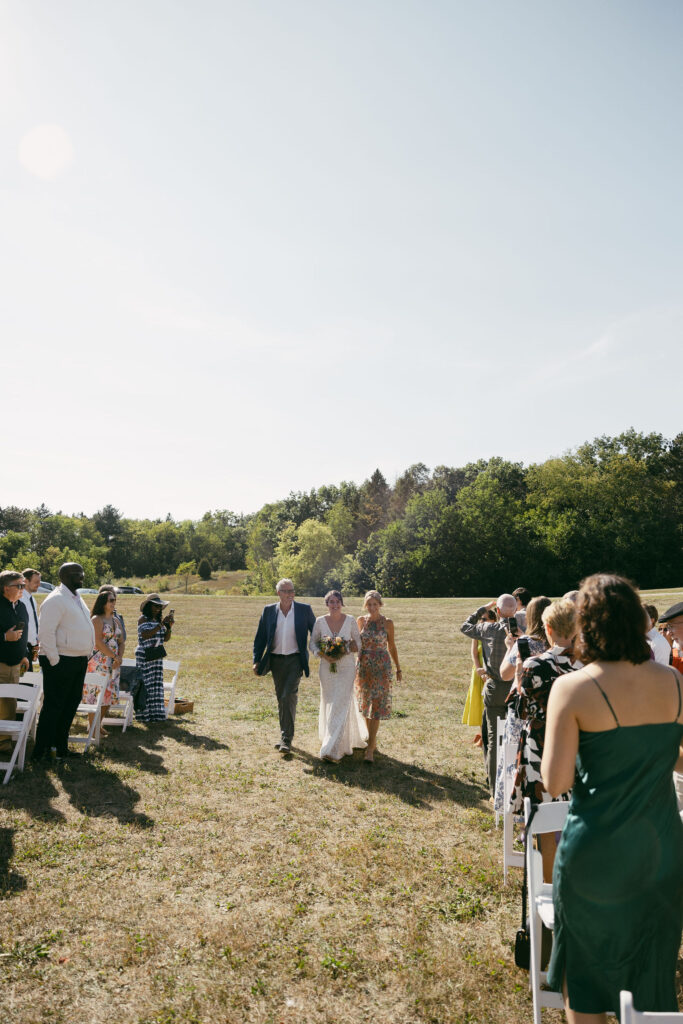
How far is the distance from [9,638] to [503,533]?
→ 5453cm

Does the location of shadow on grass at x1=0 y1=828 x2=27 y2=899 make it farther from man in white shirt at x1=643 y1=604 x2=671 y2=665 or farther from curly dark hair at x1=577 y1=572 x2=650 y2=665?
man in white shirt at x1=643 y1=604 x2=671 y2=665

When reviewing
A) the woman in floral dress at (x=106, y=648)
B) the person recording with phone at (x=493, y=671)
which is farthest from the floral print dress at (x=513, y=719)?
the woman in floral dress at (x=106, y=648)

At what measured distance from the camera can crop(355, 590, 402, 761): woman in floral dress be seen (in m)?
8.40

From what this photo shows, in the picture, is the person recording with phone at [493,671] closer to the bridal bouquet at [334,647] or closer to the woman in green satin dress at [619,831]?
the bridal bouquet at [334,647]

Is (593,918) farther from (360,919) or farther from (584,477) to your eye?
(584,477)

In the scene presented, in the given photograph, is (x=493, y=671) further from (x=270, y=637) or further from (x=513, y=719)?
(x=270, y=637)

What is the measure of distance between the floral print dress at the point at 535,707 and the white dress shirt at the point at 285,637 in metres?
5.06

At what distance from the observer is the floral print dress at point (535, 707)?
12.3ft

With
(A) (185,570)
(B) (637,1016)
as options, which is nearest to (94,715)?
(B) (637,1016)

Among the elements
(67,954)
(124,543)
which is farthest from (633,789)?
(124,543)

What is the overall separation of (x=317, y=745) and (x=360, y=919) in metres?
4.72

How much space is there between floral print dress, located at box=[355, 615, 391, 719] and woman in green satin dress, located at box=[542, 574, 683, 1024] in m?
5.98

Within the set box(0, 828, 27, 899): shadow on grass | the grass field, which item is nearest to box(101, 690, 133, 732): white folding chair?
the grass field

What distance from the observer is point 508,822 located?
4836 mm
